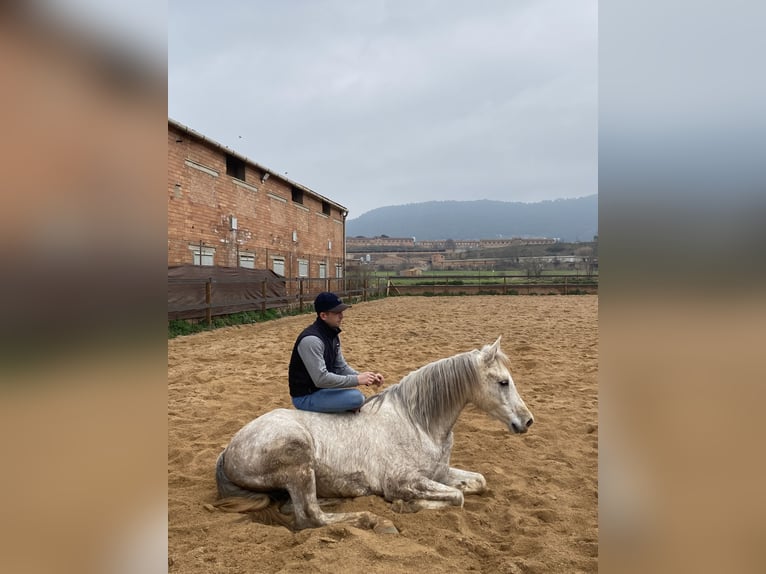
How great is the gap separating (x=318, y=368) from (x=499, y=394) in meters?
1.25

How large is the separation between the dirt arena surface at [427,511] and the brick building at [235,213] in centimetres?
486

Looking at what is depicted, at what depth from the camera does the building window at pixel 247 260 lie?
14.0 meters

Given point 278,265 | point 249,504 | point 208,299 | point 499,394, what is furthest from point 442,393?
point 278,265

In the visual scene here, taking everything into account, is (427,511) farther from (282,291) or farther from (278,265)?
(278,265)

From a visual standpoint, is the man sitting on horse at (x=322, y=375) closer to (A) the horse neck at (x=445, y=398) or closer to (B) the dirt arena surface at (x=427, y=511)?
(A) the horse neck at (x=445, y=398)

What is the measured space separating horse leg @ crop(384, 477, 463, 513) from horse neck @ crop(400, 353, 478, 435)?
367 millimetres

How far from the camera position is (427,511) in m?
2.87

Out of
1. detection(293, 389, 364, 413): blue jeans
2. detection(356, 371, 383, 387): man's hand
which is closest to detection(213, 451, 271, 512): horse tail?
detection(293, 389, 364, 413): blue jeans
